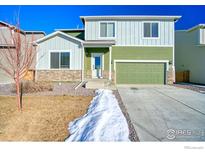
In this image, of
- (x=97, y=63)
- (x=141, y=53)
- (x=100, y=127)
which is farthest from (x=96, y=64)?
(x=100, y=127)

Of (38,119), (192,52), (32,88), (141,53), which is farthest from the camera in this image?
(192,52)

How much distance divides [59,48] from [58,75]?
2.26 metres

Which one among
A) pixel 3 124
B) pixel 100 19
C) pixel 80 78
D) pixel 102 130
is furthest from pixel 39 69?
pixel 102 130

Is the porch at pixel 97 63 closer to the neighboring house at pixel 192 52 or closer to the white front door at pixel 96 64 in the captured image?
the white front door at pixel 96 64

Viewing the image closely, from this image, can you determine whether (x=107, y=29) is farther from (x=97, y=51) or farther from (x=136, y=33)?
(x=136, y=33)

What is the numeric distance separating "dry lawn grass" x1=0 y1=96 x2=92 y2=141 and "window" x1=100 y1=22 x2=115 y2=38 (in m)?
10.2

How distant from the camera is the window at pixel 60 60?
673 inches

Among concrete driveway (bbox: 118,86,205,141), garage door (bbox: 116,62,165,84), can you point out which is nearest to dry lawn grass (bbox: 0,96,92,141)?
concrete driveway (bbox: 118,86,205,141)

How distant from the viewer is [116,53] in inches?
690

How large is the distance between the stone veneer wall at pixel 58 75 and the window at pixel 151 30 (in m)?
6.63

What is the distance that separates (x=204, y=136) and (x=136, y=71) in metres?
12.3

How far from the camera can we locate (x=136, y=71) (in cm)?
1709

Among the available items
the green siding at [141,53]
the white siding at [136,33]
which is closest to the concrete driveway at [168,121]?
the green siding at [141,53]
